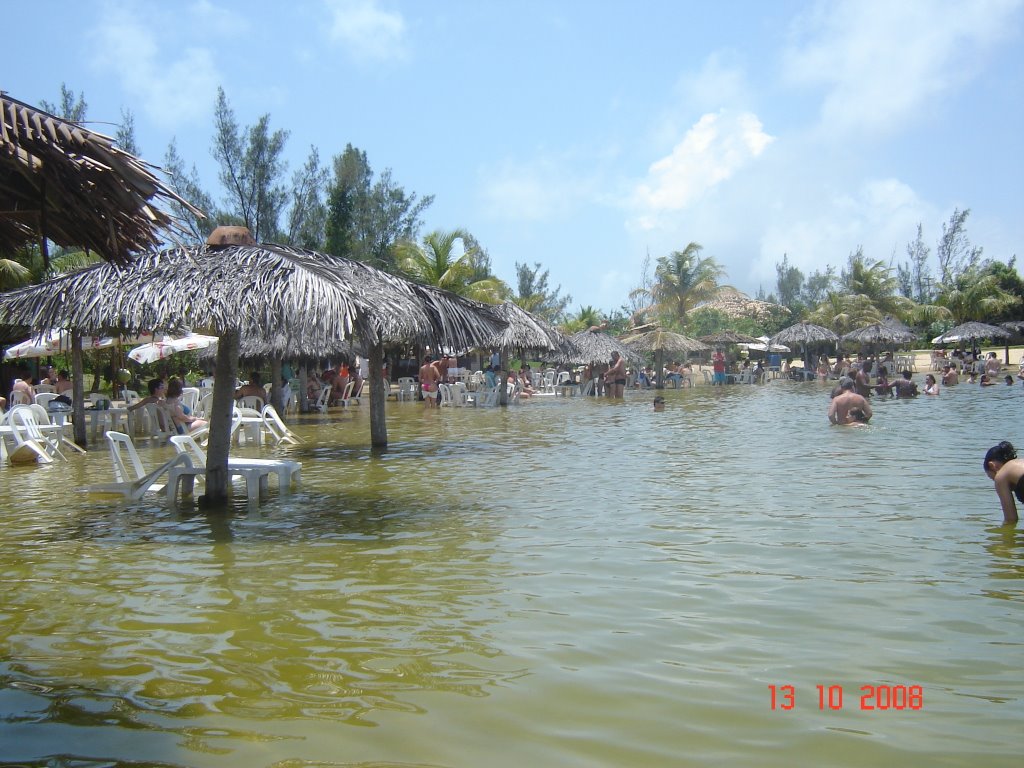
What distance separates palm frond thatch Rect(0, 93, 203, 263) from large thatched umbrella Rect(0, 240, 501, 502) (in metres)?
1.59

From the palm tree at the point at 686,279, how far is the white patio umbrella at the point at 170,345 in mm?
33509

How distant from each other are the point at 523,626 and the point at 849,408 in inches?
480

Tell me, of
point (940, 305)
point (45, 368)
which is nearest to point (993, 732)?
point (45, 368)

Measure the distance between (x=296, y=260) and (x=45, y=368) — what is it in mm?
23587

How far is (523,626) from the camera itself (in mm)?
4758

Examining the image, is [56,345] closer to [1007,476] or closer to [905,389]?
[1007,476]

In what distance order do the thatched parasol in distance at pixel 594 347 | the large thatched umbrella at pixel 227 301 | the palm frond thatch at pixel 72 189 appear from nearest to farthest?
1. the palm frond thatch at pixel 72 189
2. the large thatched umbrella at pixel 227 301
3. the thatched parasol in distance at pixel 594 347

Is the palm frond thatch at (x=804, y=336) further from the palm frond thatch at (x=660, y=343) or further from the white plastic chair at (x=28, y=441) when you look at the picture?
the white plastic chair at (x=28, y=441)

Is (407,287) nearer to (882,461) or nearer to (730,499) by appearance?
(730,499)

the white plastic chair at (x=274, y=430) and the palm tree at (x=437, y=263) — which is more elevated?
the palm tree at (x=437, y=263)

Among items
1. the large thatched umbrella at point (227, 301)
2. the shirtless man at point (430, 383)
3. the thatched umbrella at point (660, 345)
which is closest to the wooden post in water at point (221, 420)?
the large thatched umbrella at point (227, 301)

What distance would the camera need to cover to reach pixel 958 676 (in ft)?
13.0

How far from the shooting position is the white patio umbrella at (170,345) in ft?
63.2

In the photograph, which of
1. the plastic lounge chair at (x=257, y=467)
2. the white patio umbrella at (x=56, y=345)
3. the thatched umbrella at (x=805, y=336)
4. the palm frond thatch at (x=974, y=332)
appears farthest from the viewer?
the thatched umbrella at (x=805, y=336)
